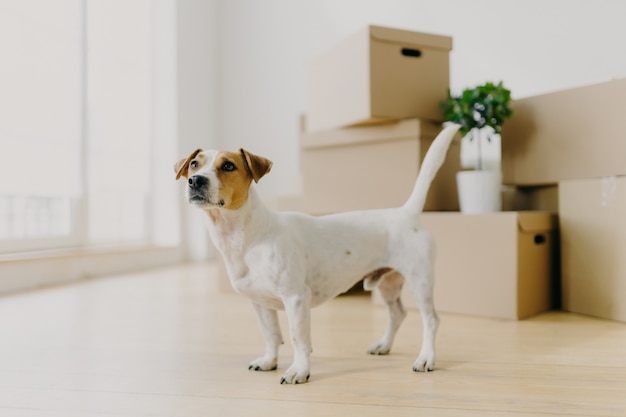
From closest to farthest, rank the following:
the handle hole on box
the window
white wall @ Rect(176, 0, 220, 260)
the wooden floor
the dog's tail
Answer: the wooden floor < the dog's tail < the handle hole on box < the window < white wall @ Rect(176, 0, 220, 260)

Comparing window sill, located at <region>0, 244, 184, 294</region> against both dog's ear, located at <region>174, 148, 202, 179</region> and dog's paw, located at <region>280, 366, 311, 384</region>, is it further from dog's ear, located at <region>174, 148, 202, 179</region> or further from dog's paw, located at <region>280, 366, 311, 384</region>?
dog's paw, located at <region>280, 366, 311, 384</region>

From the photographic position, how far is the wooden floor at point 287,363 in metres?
1.00

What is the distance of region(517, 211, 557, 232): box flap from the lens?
5.99 feet

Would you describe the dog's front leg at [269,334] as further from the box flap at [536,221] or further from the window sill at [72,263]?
the window sill at [72,263]

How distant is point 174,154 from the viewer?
3.73 m

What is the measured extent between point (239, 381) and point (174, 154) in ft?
9.13

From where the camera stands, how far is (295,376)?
3.77 ft

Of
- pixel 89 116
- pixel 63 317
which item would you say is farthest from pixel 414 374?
pixel 89 116

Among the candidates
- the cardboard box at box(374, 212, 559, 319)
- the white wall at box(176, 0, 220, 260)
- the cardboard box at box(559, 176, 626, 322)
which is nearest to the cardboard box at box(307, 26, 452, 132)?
the cardboard box at box(374, 212, 559, 319)

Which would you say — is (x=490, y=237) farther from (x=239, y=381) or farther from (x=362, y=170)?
(x=239, y=381)

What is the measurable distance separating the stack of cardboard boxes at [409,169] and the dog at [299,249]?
592mm

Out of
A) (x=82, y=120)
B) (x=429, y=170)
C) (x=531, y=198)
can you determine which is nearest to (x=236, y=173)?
(x=429, y=170)

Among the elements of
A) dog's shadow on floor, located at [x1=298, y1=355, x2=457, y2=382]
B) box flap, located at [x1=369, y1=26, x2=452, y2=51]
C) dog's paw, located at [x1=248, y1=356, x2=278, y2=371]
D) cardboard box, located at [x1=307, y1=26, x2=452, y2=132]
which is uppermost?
box flap, located at [x1=369, y1=26, x2=452, y2=51]

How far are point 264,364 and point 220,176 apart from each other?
1.50ft
